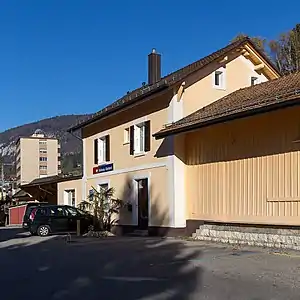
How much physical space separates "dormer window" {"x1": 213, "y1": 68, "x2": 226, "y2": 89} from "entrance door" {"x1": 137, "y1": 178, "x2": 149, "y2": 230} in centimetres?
518

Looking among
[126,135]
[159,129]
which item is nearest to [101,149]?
[126,135]

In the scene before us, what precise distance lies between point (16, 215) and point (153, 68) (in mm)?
32324

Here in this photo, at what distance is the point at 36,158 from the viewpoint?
122 meters

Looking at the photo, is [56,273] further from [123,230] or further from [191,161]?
[123,230]

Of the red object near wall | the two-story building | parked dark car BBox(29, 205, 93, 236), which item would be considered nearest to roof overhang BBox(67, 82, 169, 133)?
the two-story building

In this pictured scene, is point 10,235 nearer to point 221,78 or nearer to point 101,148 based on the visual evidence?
point 101,148

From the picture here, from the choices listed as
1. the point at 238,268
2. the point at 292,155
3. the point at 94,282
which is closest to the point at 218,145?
the point at 292,155

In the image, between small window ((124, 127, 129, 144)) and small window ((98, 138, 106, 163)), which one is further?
small window ((98, 138, 106, 163))

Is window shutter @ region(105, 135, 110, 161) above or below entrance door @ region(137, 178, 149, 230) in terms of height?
above

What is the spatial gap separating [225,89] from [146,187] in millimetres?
5543

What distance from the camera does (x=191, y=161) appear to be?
2231cm

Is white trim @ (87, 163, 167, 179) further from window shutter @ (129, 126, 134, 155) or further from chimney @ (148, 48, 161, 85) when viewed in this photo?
chimney @ (148, 48, 161, 85)

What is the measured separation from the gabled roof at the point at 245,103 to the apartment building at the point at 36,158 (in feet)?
332

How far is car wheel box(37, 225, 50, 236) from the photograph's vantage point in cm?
2803
